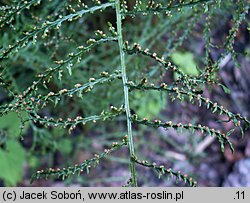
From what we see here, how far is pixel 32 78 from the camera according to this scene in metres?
2.03

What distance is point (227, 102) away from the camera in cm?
274

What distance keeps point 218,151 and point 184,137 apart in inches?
10.2

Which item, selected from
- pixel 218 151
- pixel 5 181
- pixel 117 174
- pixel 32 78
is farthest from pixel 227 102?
pixel 5 181

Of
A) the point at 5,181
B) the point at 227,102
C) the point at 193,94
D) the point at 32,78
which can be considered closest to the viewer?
the point at 193,94

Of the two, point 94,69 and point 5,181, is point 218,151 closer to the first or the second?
point 94,69

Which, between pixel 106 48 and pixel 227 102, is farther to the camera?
pixel 227 102

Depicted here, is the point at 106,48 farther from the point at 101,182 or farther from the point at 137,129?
the point at 101,182

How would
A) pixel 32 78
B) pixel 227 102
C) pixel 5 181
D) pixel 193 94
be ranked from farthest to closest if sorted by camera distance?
pixel 227 102, pixel 5 181, pixel 32 78, pixel 193 94
